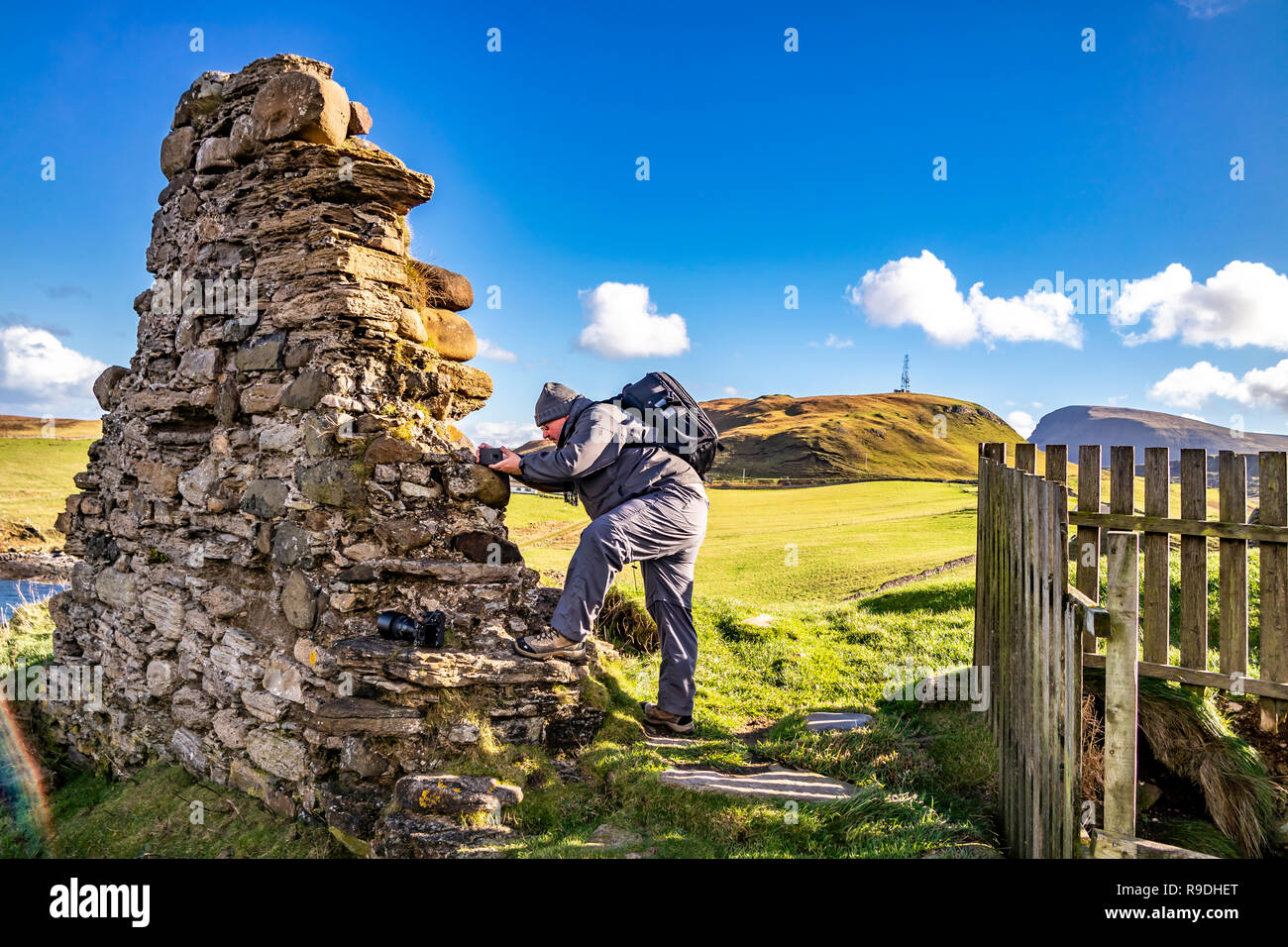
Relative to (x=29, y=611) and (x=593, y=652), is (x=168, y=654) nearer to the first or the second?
(x=593, y=652)

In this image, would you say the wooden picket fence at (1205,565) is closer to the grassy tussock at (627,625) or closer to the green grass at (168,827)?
the grassy tussock at (627,625)

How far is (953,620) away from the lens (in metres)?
9.88

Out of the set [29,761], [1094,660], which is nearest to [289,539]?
[29,761]

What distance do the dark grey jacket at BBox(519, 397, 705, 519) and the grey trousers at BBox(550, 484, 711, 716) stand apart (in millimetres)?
145

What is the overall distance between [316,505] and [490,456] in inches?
56.6

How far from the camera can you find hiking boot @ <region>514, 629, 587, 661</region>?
557 centimetres

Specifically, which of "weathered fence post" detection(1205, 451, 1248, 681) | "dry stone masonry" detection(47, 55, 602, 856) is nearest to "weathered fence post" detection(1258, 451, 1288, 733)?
"weathered fence post" detection(1205, 451, 1248, 681)

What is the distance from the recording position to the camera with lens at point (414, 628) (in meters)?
5.56

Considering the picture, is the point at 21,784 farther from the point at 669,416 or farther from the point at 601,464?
the point at 669,416

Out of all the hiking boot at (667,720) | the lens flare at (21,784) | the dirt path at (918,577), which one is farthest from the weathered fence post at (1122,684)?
the dirt path at (918,577)

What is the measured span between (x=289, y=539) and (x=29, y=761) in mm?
5952

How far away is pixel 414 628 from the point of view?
18.3 ft

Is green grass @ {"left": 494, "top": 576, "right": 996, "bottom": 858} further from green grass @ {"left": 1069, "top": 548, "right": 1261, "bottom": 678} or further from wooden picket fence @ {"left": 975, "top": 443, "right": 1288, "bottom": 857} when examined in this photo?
green grass @ {"left": 1069, "top": 548, "right": 1261, "bottom": 678}

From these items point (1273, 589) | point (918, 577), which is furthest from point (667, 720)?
point (918, 577)
